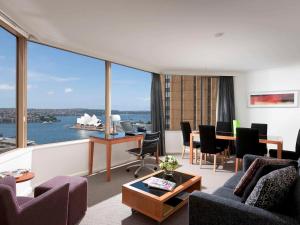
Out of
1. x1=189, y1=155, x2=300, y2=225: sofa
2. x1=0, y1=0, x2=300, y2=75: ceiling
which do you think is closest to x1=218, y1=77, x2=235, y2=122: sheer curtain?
x1=0, y1=0, x2=300, y2=75: ceiling

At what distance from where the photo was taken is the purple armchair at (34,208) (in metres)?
1.32

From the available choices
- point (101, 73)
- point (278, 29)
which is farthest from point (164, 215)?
point (101, 73)

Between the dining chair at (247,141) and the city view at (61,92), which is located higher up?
the city view at (61,92)

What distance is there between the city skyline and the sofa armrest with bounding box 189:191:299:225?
2813 millimetres

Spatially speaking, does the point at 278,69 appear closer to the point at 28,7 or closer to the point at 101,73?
the point at 101,73

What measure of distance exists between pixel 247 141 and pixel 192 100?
2500 mm

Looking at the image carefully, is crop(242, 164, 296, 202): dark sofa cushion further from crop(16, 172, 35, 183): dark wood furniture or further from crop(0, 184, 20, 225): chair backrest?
crop(16, 172, 35, 183): dark wood furniture

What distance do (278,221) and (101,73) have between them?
3.95 m

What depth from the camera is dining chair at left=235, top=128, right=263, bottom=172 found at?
11.7 feet

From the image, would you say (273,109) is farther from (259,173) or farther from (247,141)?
(259,173)

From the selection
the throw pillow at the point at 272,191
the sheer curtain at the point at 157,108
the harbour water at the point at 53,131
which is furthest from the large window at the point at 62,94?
the throw pillow at the point at 272,191

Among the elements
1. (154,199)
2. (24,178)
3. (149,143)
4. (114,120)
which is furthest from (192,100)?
(24,178)

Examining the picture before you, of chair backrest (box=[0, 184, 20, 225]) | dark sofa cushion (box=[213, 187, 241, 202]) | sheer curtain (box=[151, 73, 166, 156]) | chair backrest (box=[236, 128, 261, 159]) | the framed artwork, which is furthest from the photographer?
Result: sheer curtain (box=[151, 73, 166, 156])

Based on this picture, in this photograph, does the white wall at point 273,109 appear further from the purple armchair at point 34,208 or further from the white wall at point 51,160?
the purple armchair at point 34,208
